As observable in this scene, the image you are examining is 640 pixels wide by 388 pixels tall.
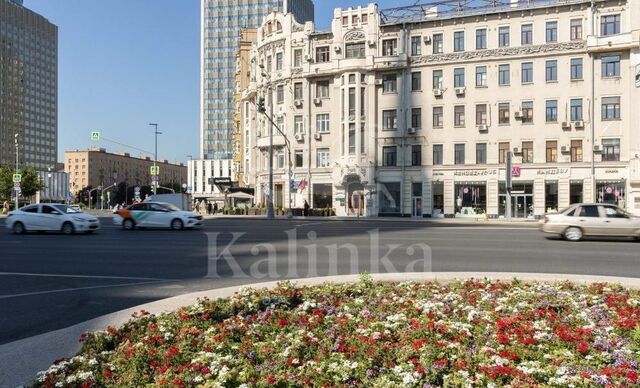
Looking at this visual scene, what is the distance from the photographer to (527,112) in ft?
151

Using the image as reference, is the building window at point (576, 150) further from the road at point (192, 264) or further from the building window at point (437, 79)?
the road at point (192, 264)

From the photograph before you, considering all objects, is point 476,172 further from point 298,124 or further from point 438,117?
point 298,124

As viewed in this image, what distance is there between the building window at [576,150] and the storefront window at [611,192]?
8.62 feet

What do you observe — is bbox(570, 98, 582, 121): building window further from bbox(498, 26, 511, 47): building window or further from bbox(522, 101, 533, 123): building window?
bbox(498, 26, 511, 47): building window

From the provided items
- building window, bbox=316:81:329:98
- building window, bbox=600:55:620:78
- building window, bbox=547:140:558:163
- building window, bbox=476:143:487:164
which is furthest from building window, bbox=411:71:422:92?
building window, bbox=600:55:620:78

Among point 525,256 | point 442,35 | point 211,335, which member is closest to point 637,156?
point 442,35

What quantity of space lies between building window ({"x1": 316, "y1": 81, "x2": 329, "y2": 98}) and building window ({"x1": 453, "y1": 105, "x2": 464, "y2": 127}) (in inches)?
504

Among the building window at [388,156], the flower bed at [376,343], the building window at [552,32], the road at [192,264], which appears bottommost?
the road at [192,264]

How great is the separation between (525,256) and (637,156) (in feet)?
113

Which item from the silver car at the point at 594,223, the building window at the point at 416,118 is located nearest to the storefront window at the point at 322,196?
the building window at the point at 416,118

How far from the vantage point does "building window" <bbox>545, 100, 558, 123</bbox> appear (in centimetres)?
4525

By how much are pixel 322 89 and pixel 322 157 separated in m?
6.95

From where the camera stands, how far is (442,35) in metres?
48.8

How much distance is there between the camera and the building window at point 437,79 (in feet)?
160
